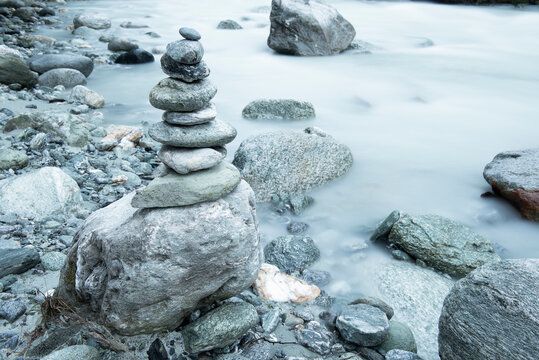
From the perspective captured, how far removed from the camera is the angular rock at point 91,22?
14289 mm

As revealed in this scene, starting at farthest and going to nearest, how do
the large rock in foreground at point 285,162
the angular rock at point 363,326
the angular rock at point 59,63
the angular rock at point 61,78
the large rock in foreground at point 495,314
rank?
the angular rock at point 59,63
the angular rock at point 61,78
the large rock in foreground at point 285,162
the angular rock at point 363,326
the large rock in foreground at point 495,314

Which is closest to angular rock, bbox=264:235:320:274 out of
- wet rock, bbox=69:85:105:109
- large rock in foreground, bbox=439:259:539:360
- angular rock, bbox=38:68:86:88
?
large rock in foreground, bbox=439:259:539:360

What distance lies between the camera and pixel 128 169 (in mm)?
5988

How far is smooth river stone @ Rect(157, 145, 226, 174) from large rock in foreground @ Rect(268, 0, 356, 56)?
8733 mm

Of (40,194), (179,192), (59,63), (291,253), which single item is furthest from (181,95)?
(59,63)

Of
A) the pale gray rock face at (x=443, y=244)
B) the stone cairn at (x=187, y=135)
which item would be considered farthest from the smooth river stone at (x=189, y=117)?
the pale gray rock face at (x=443, y=244)

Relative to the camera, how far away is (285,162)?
5.93 meters

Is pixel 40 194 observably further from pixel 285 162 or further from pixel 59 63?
pixel 59 63

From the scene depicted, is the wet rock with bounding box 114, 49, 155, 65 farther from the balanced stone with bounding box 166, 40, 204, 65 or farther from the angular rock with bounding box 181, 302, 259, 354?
the angular rock with bounding box 181, 302, 259, 354

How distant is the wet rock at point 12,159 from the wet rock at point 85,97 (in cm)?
277

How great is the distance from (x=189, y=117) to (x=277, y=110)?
15.7 ft

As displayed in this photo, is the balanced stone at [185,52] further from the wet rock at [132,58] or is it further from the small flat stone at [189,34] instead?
the wet rock at [132,58]

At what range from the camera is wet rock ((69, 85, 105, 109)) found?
8.28 meters

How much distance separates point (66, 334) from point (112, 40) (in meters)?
10.3
